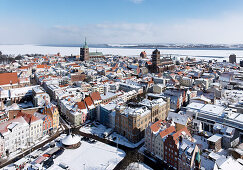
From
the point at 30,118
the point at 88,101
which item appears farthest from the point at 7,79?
the point at 30,118

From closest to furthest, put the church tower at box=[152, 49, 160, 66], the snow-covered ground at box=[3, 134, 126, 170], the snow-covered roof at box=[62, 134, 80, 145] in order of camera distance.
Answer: the snow-covered ground at box=[3, 134, 126, 170] < the snow-covered roof at box=[62, 134, 80, 145] < the church tower at box=[152, 49, 160, 66]

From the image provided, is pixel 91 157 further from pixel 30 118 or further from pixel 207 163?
pixel 207 163

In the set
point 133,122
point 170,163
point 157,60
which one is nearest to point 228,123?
point 170,163

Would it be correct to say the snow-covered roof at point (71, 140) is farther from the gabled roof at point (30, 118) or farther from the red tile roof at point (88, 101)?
the red tile roof at point (88, 101)

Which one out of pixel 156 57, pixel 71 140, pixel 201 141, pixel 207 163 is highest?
pixel 156 57

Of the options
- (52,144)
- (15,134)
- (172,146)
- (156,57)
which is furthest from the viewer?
(156,57)

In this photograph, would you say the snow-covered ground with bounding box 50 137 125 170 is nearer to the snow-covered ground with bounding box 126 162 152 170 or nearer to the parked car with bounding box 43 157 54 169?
the parked car with bounding box 43 157 54 169

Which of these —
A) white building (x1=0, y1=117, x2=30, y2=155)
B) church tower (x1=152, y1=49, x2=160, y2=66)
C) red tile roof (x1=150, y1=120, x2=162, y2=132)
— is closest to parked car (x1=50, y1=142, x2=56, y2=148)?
white building (x1=0, y1=117, x2=30, y2=155)
